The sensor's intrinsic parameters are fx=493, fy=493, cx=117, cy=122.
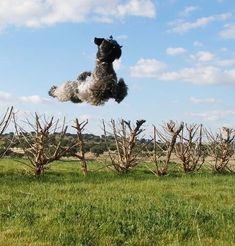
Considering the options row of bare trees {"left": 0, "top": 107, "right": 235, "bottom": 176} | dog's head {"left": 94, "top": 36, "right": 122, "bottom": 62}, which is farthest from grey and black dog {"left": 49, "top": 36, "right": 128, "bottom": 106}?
row of bare trees {"left": 0, "top": 107, "right": 235, "bottom": 176}

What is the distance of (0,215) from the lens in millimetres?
9766

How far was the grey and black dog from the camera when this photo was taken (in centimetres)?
195

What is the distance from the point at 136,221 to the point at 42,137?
15785 mm

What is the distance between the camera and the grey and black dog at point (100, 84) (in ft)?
6.40

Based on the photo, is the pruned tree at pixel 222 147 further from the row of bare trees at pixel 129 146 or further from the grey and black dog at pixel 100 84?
the grey and black dog at pixel 100 84

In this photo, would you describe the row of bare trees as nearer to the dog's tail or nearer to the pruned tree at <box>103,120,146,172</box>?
the pruned tree at <box>103,120,146,172</box>

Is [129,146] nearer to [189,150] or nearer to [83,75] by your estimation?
[189,150]

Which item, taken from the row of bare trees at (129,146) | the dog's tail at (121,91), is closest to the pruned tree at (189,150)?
the row of bare trees at (129,146)

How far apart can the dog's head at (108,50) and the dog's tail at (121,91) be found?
0.15m

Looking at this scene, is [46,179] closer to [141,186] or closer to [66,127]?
[66,127]

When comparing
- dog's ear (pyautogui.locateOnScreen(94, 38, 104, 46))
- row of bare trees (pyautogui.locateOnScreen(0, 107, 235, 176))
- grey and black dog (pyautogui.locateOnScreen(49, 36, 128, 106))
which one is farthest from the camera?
row of bare trees (pyautogui.locateOnScreen(0, 107, 235, 176))

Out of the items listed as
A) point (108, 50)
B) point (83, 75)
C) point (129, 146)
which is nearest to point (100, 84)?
point (108, 50)

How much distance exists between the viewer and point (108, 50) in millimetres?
2008

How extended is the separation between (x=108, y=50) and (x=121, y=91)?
218 millimetres
